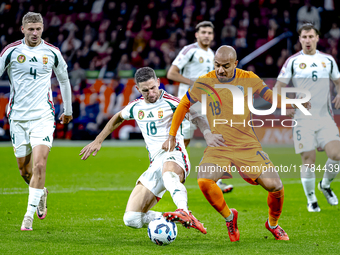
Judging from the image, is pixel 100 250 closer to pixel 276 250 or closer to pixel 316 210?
pixel 276 250

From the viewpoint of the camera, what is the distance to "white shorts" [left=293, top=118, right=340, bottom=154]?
716cm

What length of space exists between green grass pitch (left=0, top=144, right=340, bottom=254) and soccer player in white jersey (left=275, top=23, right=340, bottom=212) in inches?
19.0

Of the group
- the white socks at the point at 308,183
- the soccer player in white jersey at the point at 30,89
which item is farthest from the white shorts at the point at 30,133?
the white socks at the point at 308,183

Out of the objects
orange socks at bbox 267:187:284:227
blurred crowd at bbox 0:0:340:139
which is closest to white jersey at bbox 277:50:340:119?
orange socks at bbox 267:187:284:227

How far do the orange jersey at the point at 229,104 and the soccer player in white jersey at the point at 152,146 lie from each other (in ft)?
0.46

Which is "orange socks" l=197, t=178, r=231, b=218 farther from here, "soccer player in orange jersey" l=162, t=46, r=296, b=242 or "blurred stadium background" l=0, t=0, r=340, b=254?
"blurred stadium background" l=0, t=0, r=340, b=254

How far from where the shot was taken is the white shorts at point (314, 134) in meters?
7.16

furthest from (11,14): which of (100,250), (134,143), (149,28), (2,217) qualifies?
(100,250)

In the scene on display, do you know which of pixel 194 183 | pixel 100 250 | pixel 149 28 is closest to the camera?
pixel 100 250

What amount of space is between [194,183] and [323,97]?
→ 11.3 ft

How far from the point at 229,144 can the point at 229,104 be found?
1.42 feet

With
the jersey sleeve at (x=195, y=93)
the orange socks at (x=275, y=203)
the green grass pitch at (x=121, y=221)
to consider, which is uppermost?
the jersey sleeve at (x=195, y=93)

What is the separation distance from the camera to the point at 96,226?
19.4 ft

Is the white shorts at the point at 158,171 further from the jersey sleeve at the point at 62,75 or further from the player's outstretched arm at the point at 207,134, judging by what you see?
the jersey sleeve at the point at 62,75
